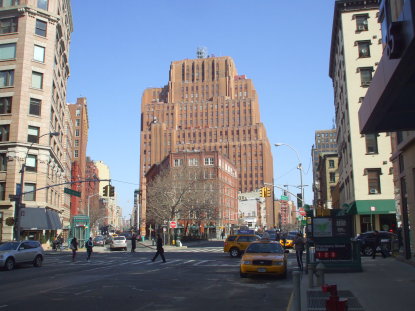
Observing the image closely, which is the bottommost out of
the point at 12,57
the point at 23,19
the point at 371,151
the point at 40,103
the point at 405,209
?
the point at 405,209

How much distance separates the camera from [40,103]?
46.7m

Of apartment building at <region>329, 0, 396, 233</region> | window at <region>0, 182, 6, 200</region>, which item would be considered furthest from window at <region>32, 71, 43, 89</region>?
apartment building at <region>329, 0, 396, 233</region>

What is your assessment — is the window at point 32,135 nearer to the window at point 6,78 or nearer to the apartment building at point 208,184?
the window at point 6,78

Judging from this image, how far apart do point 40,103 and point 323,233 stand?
37152 millimetres

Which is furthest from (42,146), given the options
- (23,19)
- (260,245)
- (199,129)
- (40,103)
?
(199,129)

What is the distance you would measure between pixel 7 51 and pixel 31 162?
1234cm

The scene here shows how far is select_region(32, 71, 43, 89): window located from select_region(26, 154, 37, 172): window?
7569 mm

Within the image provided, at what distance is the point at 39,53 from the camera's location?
47.6 m

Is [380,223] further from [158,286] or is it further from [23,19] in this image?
[23,19]

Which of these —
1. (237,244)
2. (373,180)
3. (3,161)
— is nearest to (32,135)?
(3,161)

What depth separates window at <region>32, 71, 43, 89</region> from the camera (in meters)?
46.7

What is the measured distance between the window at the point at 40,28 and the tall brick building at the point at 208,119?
96296mm

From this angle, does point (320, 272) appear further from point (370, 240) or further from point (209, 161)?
point (209, 161)

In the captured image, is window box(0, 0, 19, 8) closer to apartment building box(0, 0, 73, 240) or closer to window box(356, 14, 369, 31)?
apartment building box(0, 0, 73, 240)
